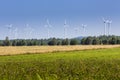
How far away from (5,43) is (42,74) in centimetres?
17142

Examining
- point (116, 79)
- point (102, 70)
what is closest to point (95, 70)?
point (102, 70)

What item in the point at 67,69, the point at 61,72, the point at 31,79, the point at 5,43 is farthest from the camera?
the point at 5,43

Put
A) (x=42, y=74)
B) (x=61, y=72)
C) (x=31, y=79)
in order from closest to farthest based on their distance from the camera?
(x=31, y=79) < (x=42, y=74) < (x=61, y=72)

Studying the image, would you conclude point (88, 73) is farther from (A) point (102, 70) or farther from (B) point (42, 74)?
(B) point (42, 74)

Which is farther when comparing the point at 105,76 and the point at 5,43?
the point at 5,43

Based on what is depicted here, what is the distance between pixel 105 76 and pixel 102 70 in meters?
3.09

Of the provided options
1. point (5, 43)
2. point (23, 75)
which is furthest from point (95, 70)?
point (5, 43)

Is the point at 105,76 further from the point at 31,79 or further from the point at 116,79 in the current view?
the point at 31,79

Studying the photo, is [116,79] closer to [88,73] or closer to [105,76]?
[105,76]

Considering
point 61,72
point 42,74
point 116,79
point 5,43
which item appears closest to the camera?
point 116,79

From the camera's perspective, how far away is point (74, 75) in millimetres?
29641

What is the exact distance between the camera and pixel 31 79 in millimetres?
25031

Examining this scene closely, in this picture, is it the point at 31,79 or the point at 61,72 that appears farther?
the point at 61,72

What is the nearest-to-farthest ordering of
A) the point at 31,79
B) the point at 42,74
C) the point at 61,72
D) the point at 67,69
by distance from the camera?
the point at 31,79 → the point at 42,74 → the point at 61,72 → the point at 67,69
